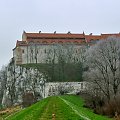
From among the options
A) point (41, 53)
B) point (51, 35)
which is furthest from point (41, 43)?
point (51, 35)

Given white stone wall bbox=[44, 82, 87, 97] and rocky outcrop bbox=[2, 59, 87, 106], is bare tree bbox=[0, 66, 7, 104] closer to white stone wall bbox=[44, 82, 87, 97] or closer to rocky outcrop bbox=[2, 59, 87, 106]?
rocky outcrop bbox=[2, 59, 87, 106]

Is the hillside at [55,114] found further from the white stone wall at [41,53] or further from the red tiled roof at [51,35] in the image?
the red tiled roof at [51,35]

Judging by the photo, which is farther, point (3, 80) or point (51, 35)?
point (51, 35)

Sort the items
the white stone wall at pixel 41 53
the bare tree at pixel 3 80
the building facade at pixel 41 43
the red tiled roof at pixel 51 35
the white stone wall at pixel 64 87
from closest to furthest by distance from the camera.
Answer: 1. the white stone wall at pixel 64 87
2. the white stone wall at pixel 41 53
3. the bare tree at pixel 3 80
4. the building facade at pixel 41 43
5. the red tiled roof at pixel 51 35

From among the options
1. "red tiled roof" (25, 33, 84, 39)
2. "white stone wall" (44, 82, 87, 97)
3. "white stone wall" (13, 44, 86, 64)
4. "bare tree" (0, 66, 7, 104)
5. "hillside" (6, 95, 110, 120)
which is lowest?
"hillside" (6, 95, 110, 120)

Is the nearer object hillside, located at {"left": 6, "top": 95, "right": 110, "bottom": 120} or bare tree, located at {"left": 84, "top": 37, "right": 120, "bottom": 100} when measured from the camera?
hillside, located at {"left": 6, "top": 95, "right": 110, "bottom": 120}

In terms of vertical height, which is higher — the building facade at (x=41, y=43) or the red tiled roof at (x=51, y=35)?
the red tiled roof at (x=51, y=35)

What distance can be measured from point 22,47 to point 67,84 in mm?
31003

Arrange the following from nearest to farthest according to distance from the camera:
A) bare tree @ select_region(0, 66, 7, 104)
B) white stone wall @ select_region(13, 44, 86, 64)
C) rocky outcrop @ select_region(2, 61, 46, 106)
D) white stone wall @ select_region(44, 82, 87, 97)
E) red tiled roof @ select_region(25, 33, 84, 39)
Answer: white stone wall @ select_region(44, 82, 87, 97) → rocky outcrop @ select_region(2, 61, 46, 106) → white stone wall @ select_region(13, 44, 86, 64) → bare tree @ select_region(0, 66, 7, 104) → red tiled roof @ select_region(25, 33, 84, 39)

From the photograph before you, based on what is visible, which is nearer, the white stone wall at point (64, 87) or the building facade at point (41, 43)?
the white stone wall at point (64, 87)

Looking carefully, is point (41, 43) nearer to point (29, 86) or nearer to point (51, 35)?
point (51, 35)

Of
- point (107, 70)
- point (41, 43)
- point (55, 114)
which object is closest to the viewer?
point (55, 114)

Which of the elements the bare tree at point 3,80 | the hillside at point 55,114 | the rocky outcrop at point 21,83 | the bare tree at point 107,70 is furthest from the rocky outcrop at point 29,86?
the hillside at point 55,114

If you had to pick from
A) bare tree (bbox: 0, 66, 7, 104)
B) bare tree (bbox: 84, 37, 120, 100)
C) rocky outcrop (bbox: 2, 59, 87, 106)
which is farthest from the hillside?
bare tree (bbox: 0, 66, 7, 104)
